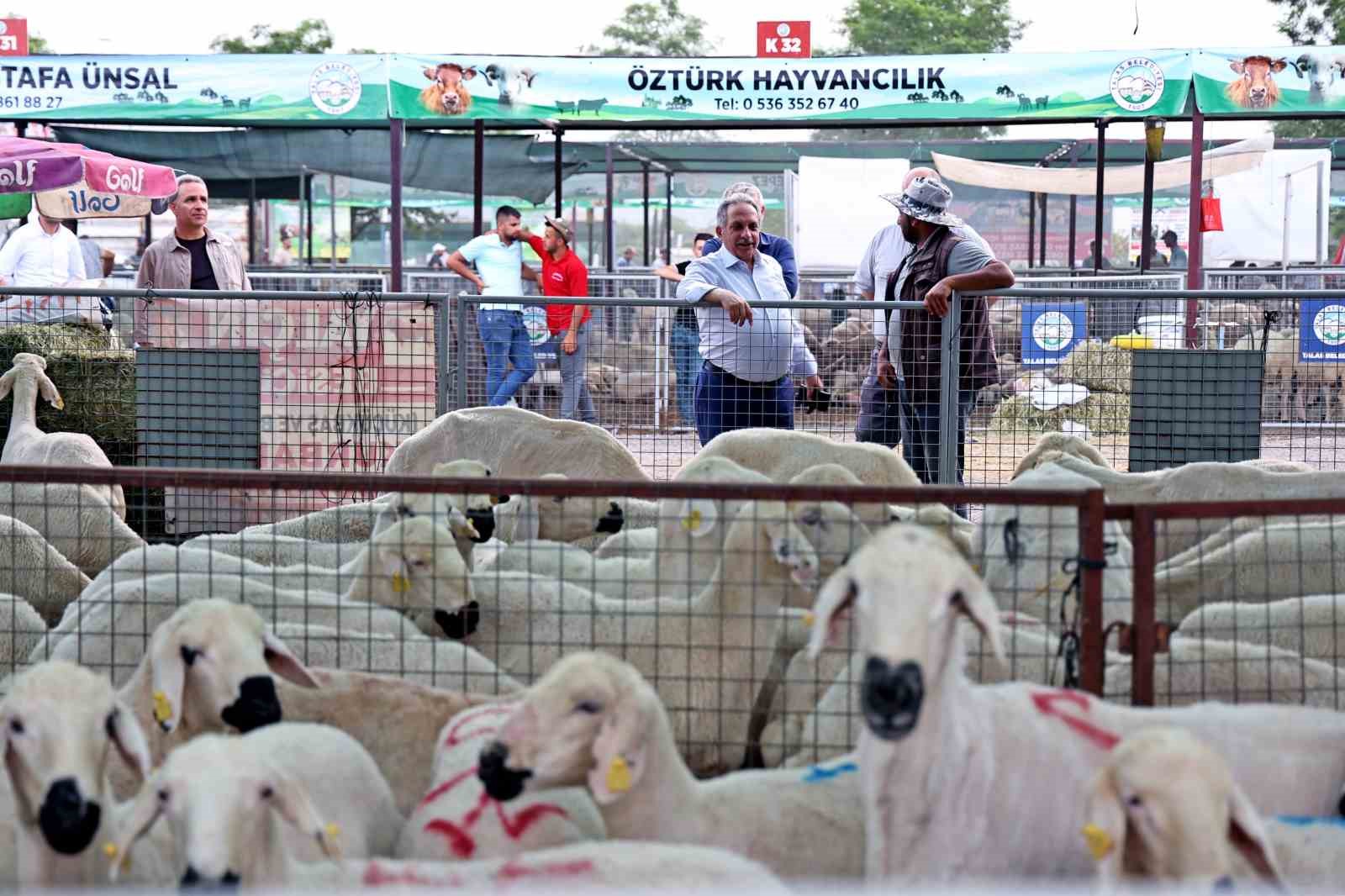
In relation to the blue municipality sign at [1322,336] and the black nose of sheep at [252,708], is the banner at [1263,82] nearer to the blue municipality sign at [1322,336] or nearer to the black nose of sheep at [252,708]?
the blue municipality sign at [1322,336]

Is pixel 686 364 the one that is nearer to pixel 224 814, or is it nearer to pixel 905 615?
pixel 905 615

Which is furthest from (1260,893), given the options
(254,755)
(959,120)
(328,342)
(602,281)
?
(602,281)

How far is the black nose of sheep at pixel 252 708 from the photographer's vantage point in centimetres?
383

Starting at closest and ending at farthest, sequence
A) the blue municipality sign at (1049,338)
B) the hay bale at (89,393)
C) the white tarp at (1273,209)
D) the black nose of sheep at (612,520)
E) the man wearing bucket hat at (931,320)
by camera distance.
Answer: the black nose of sheep at (612,520) → the man wearing bucket hat at (931,320) → the hay bale at (89,393) → the blue municipality sign at (1049,338) → the white tarp at (1273,209)

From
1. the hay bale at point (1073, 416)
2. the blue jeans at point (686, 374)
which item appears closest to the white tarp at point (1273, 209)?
the hay bale at point (1073, 416)

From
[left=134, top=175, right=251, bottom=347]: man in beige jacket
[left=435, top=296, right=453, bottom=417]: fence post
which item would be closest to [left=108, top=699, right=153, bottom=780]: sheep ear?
[left=435, top=296, right=453, bottom=417]: fence post

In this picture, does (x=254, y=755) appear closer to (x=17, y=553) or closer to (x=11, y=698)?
(x=11, y=698)

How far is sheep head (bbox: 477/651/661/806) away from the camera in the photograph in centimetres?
339

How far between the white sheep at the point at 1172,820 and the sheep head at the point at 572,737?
97 centimetres

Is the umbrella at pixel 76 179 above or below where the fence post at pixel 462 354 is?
above

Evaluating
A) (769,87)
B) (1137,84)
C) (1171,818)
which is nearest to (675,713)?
(1171,818)

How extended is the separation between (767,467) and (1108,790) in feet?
14.0

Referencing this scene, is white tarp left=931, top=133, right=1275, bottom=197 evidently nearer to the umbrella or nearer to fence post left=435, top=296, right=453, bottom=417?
the umbrella

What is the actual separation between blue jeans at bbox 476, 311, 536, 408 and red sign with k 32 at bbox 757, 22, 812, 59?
5.69 m
